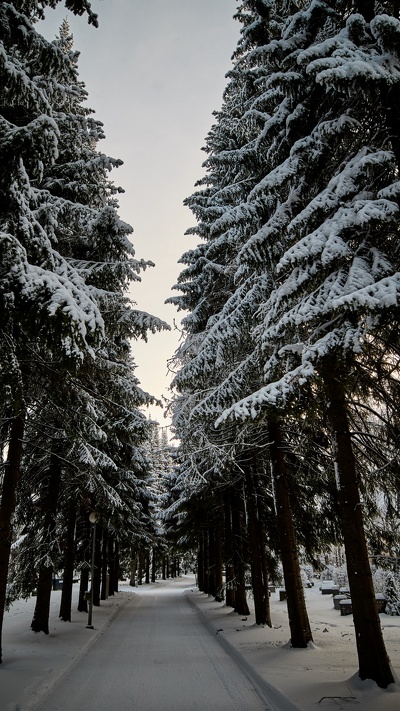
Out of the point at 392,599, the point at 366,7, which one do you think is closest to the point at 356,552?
the point at 366,7

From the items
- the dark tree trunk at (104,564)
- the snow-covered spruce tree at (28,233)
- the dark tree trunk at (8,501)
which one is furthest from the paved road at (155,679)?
the dark tree trunk at (104,564)

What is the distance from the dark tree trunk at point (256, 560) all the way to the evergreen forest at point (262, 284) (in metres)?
0.06

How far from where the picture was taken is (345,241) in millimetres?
6258

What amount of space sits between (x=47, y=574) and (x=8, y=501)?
4.57 metres

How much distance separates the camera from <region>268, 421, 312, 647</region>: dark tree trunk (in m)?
8.90

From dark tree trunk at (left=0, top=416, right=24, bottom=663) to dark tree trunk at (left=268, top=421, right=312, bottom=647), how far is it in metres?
5.76

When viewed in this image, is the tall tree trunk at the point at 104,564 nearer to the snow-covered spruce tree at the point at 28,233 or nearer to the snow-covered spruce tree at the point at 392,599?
the snow-covered spruce tree at the point at 392,599

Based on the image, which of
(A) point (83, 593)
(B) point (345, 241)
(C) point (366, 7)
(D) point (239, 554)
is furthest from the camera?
(A) point (83, 593)

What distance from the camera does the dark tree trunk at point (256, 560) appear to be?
40.4 ft

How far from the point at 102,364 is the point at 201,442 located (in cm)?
348

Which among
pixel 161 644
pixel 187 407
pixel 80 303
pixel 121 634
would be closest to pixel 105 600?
pixel 121 634

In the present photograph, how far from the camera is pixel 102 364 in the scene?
10039 mm

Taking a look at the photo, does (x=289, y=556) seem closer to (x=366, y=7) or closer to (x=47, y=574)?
(x=47, y=574)

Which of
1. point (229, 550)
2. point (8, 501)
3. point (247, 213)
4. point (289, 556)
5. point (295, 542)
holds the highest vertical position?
point (247, 213)
